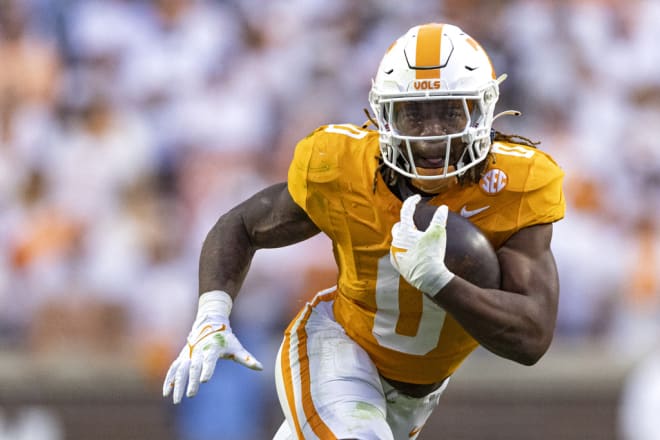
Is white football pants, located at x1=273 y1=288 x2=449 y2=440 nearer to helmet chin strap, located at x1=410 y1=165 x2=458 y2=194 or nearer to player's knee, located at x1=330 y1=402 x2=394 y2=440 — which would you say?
player's knee, located at x1=330 y1=402 x2=394 y2=440

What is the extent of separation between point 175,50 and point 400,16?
4.47 ft

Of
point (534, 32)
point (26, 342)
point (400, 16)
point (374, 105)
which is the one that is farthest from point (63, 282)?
point (374, 105)

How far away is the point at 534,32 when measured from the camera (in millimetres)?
7332

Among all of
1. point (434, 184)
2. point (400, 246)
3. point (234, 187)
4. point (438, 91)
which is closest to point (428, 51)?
point (438, 91)

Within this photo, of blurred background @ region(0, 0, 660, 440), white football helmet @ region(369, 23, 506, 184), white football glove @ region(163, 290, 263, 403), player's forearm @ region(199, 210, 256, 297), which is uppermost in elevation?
white football helmet @ region(369, 23, 506, 184)

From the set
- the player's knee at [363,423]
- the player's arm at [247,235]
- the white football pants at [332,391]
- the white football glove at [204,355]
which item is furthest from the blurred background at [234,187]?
the white football glove at [204,355]

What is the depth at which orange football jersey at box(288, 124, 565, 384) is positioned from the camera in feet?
11.0

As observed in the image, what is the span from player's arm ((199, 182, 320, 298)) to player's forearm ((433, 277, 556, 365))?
0.66 metres

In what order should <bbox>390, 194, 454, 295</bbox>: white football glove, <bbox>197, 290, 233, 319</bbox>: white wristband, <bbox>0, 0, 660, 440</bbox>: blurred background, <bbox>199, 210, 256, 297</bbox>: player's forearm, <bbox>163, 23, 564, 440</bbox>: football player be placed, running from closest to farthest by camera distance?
<bbox>390, 194, 454, 295</bbox>: white football glove < <bbox>163, 23, 564, 440</bbox>: football player < <bbox>197, 290, 233, 319</bbox>: white wristband < <bbox>199, 210, 256, 297</bbox>: player's forearm < <bbox>0, 0, 660, 440</bbox>: blurred background

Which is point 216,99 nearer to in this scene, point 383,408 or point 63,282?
point 63,282

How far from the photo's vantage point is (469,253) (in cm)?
315

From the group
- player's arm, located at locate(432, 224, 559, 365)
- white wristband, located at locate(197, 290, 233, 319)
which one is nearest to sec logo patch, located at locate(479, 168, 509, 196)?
player's arm, located at locate(432, 224, 559, 365)

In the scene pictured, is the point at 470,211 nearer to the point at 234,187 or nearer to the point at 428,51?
the point at 428,51

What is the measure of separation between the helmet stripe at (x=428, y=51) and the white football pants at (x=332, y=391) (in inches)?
32.0
